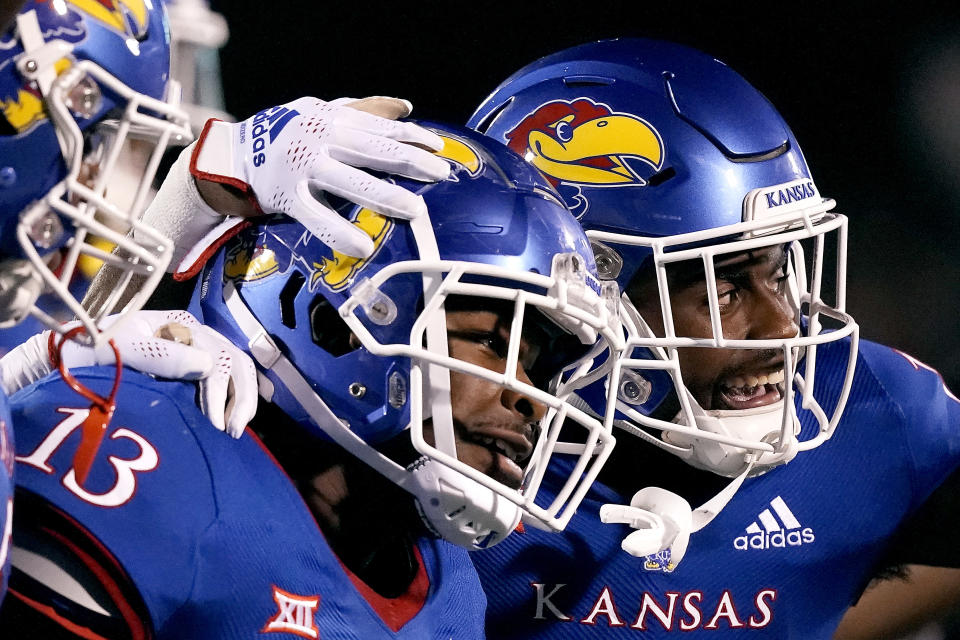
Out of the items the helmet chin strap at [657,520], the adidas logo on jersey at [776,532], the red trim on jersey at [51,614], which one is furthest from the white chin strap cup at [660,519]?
the red trim on jersey at [51,614]

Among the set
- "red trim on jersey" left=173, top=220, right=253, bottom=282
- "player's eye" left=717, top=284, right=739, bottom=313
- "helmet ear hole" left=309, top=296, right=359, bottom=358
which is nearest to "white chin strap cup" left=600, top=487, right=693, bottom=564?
"player's eye" left=717, top=284, right=739, bottom=313

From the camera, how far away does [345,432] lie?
1.20m

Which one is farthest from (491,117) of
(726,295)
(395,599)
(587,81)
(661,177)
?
(395,599)

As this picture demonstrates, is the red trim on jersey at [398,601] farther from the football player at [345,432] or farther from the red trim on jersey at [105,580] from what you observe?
the red trim on jersey at [105,580]

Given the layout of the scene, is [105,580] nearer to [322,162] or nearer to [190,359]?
[190,359]

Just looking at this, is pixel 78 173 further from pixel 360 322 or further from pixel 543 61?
pixel 543 61

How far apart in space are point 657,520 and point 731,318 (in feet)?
0.97

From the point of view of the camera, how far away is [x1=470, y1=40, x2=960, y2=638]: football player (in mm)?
1540

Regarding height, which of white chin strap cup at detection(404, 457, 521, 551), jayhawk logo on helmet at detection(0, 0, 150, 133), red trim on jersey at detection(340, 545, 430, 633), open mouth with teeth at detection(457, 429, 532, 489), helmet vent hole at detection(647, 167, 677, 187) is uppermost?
jayhawk logo on helmet at detection(0, 0, 150, 133)

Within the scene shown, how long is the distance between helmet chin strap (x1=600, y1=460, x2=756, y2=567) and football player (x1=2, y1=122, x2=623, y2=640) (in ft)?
0.88

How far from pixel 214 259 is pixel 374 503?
0.34 metres

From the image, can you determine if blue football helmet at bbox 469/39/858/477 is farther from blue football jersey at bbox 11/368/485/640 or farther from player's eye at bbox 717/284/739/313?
blue football jersey at bbox 11/368/485/640

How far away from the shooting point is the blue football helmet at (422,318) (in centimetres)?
116

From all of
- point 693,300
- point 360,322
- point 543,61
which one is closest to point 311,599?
point 360,322
